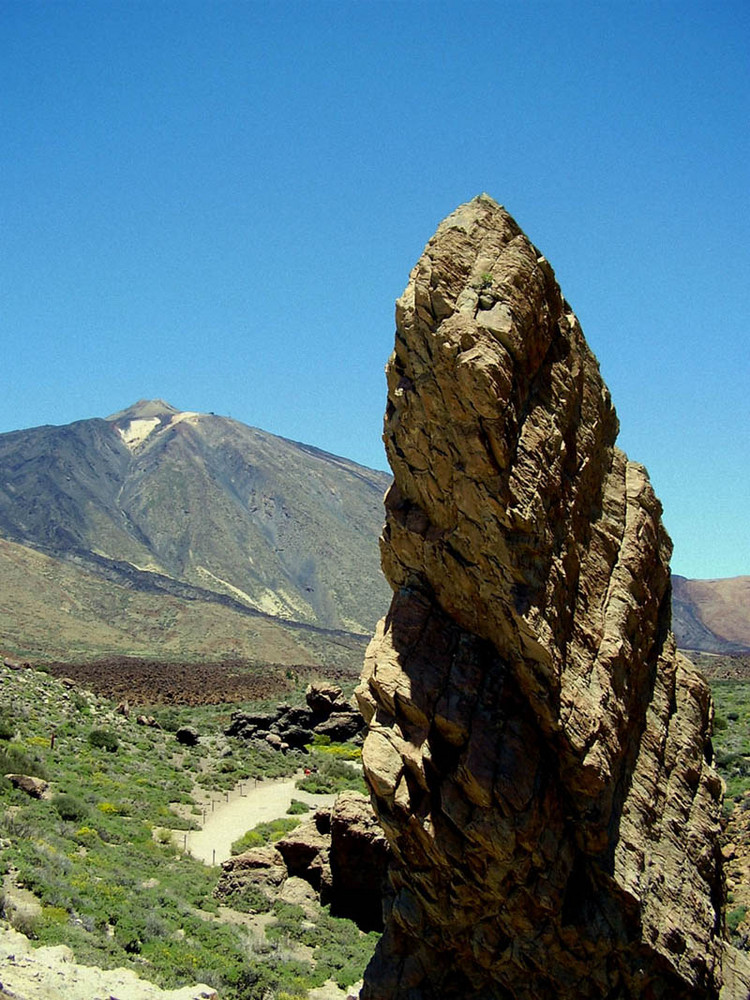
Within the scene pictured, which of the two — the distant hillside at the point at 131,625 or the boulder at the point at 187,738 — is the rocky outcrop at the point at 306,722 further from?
the distant hillside at the point at 131,625

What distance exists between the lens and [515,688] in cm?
1110

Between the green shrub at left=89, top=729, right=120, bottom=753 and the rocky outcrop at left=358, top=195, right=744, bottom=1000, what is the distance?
26.5m

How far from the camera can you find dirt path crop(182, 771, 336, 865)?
26.5m

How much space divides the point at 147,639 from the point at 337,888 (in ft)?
297

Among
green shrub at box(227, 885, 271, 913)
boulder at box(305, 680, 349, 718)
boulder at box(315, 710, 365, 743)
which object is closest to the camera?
green shrub at box(227, 885, 271, 913)

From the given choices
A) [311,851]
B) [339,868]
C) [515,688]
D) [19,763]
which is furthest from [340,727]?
[515,688]

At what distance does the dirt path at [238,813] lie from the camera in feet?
86.9

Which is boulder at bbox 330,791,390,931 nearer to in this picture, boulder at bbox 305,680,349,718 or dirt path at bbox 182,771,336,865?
dirt path at bbox 182,771,336,865

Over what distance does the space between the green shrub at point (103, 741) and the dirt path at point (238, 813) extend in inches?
228

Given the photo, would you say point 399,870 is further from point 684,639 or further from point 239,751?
point 684,639

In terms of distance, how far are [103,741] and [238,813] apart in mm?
8361

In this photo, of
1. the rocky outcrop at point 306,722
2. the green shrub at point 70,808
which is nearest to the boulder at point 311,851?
the green shrub at point 70,808

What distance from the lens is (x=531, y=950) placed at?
1074 centimetres

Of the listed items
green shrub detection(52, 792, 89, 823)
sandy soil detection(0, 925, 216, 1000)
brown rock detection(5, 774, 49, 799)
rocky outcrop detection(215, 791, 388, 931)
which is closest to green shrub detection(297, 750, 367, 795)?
rocky outcrop detection(215, 791, 388, 931)
